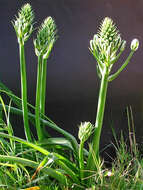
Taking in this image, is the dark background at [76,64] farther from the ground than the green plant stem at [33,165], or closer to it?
farther from the ground

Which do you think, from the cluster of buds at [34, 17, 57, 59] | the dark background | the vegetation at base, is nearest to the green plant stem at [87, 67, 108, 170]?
the vegetation at base

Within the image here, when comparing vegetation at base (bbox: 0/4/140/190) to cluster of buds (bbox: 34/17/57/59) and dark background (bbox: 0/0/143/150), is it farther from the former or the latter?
dark background (bbox: 0/0/143/150)

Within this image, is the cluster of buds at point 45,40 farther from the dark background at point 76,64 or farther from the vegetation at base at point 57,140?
the dark background at point 76,64

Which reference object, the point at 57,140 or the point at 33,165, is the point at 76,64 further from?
the point at 33,165

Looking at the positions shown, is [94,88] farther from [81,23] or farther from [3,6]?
[3,6]

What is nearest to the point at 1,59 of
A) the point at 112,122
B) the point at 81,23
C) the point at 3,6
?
the point at 3,6

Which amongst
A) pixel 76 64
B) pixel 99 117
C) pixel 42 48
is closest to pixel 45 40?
pixel 42 48

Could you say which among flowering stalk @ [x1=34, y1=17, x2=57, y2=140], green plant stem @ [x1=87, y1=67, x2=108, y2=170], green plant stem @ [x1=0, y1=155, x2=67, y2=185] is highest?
flowering stalk @ [x1=34, y1=17, x2=57, y2=140]

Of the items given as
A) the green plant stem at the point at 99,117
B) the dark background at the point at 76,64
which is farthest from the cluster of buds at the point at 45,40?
the dark background at the point at 76,64
